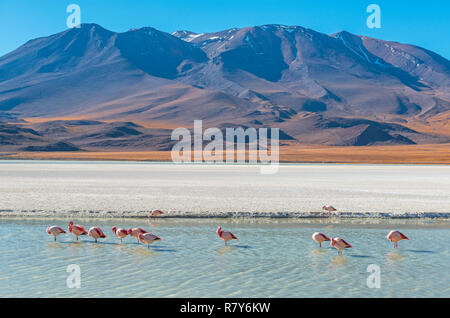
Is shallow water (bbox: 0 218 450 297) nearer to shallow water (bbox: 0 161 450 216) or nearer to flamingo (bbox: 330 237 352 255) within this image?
flamingo (bbox: 330 237 352 255)

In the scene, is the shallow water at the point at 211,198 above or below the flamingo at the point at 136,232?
above

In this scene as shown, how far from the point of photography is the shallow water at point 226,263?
915 centimetres

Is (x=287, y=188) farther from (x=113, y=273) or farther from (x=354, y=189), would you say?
(x=113, y=273)

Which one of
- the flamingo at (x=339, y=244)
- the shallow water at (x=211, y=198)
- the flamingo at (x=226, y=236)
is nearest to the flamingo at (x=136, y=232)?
the flamingo at (x=226, y=236)

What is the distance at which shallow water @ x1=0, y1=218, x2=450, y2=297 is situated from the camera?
30.0ft

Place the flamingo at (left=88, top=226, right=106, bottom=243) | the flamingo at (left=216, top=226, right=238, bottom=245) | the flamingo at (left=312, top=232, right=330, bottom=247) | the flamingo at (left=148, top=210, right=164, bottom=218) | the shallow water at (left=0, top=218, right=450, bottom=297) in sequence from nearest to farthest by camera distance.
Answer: the shallow water at (left=0, top=218, right=450, bottom=297) → the flamingo at (left=312, top=232, right=330, bottom=247) → the flamingo at (left=216, top=226, right=238, bottom=245) → the flamingo at (left=88, top=226, right=106, bottom=243) → the flamingo at (left=148, top=210, right=164, bottom=218)

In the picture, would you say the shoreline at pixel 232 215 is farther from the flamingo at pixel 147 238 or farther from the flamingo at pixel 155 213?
the flamingo at pixel 147 238

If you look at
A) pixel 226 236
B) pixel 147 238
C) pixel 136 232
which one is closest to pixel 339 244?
pixel 226 236

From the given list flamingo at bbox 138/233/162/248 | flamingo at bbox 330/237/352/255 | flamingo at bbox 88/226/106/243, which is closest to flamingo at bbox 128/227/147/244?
flamingo at bbox 138/233/162/248

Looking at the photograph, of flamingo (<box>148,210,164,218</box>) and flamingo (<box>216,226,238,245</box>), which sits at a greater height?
flamingo (<box>148,210,164,218</box>)

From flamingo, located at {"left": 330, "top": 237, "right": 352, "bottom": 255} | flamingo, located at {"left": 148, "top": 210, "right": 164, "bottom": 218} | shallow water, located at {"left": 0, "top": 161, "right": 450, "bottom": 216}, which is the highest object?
shallow water, located at {"left": 0, "top": 161, "right": 450, "bottom": 216}

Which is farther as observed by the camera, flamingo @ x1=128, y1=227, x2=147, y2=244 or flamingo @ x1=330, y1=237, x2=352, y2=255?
flamingo @ x1=128, y1=227, x2=147, y2=244

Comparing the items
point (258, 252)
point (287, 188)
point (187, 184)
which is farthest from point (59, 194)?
point (258, 252)

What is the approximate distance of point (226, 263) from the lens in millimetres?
11070
